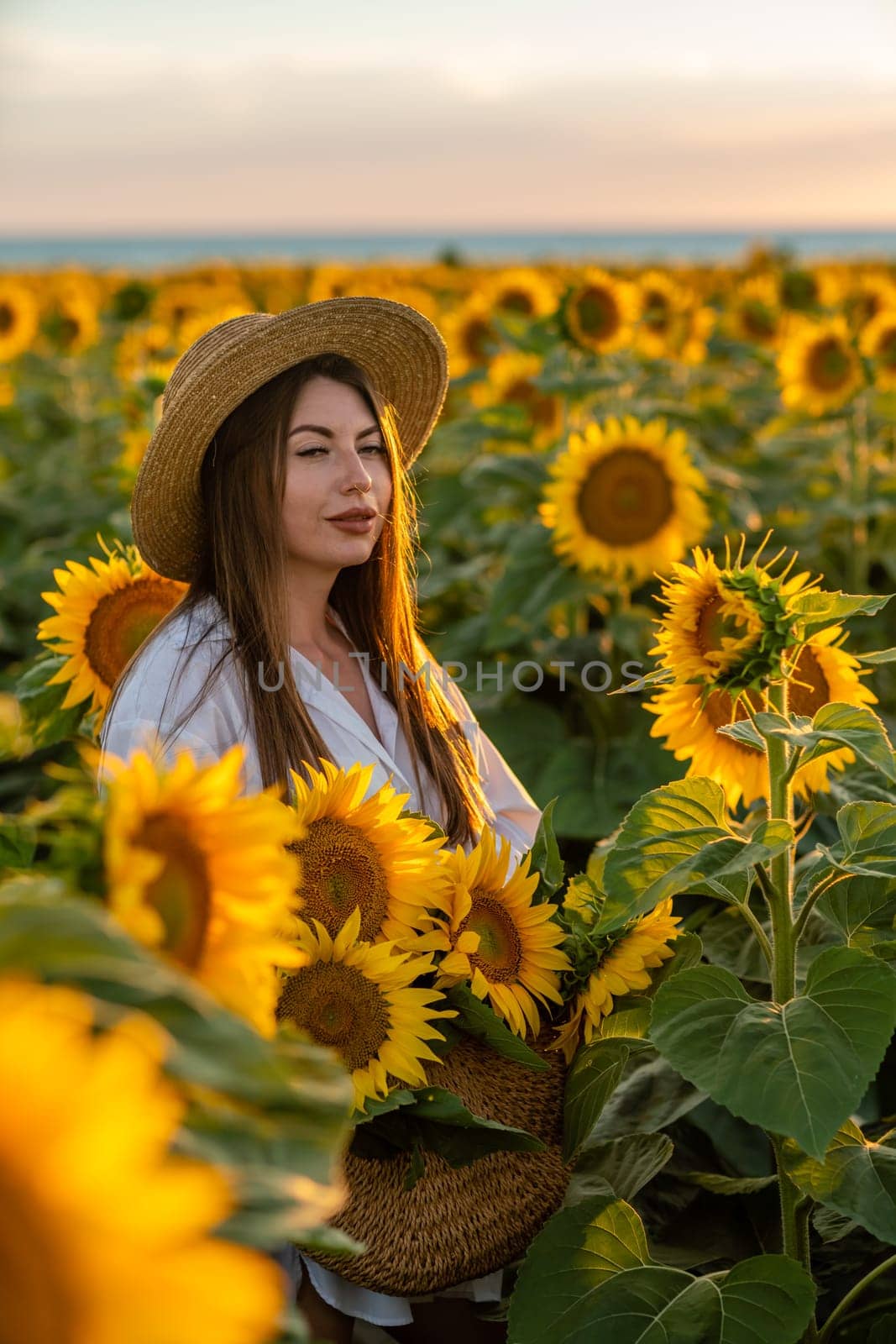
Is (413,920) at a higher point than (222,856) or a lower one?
lower

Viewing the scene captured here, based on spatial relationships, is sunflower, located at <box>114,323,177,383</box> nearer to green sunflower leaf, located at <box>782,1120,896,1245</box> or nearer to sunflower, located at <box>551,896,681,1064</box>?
sunflower, located at <box>551,896,681,1064</box>

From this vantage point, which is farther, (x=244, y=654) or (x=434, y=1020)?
(x=244, y=654)

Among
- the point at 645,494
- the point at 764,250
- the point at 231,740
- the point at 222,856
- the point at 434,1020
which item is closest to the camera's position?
the point at 222,856

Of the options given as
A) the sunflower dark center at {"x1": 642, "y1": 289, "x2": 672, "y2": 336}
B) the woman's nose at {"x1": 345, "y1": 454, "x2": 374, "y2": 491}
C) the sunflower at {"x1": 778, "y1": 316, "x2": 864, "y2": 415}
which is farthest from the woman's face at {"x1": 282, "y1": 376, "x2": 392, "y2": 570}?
the sunflower dark center at {"x1": 642, "y1": 289, "x2": 672, "y2": 336}

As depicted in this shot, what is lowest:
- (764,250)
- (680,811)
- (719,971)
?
(719,971)

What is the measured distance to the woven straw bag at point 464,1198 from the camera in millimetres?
1652

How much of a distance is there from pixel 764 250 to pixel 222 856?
9722 mm

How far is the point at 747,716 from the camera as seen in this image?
193cm

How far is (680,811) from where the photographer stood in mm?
1584

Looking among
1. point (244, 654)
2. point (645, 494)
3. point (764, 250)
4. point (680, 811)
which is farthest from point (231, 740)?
point (764, 250)

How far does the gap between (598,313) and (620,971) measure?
2819mm

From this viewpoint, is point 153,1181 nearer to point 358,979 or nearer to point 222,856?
point 222,856

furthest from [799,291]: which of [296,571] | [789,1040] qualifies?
[789,1040]

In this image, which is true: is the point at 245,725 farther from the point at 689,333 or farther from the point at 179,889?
the point at 689,333
